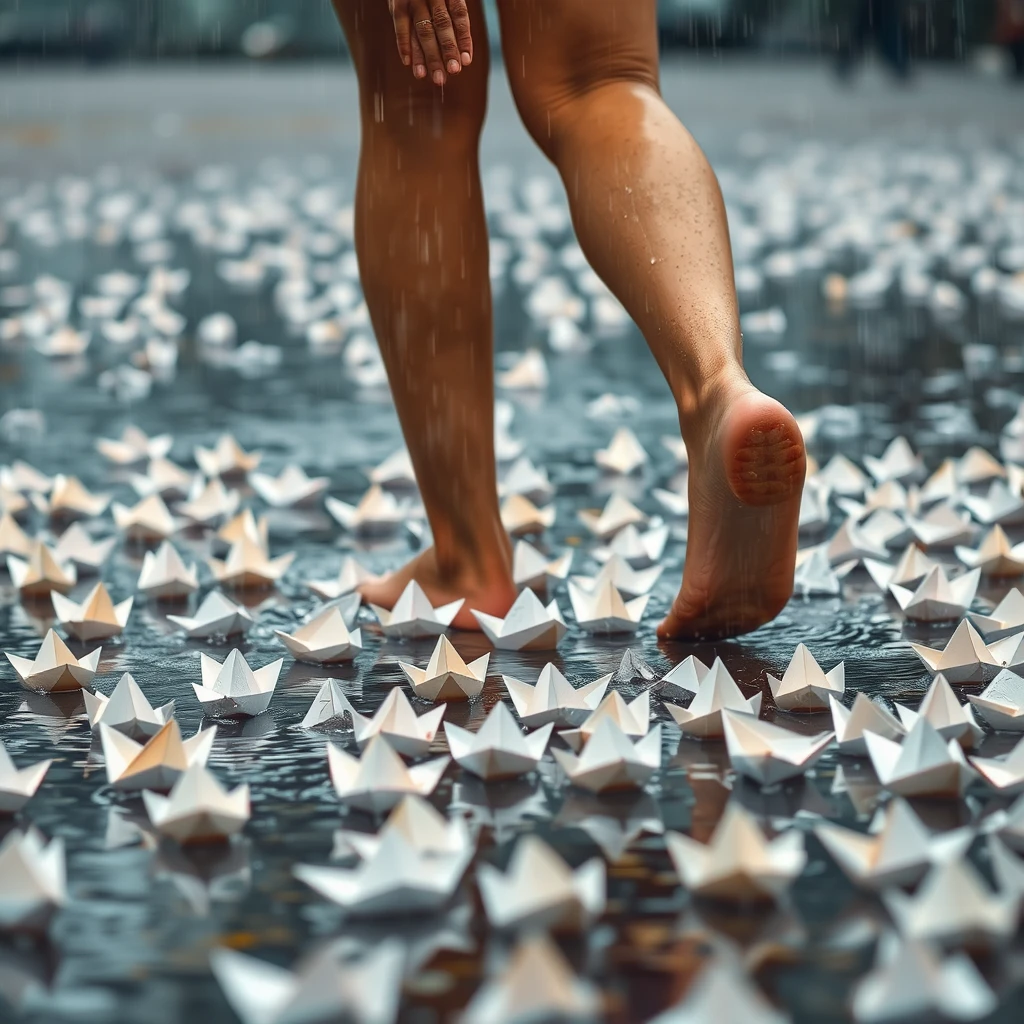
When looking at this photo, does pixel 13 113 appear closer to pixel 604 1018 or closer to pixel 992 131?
pixel 992 131

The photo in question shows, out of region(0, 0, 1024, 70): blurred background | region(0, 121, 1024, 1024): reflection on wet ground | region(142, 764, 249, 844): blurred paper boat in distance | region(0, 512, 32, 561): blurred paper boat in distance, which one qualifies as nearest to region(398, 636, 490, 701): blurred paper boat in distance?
region(0, 121, 1024, 1024): reflection on wet ground

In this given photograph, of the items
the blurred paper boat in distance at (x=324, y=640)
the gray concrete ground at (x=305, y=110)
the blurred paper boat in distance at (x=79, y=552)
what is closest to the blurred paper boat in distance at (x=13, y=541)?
the blurred paper boat in distance at (x=79, y=552)

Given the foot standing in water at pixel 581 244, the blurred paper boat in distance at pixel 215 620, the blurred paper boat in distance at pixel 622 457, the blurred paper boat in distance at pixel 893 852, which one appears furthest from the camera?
the blurred paper boat in distance at pixel 622 457

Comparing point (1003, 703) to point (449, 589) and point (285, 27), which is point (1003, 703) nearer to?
point (449, 589)

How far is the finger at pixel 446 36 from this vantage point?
1626 millimetres

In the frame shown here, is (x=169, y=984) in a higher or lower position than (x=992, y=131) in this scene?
higher

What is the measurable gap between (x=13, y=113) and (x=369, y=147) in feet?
33.8

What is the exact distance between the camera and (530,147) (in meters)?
8.98

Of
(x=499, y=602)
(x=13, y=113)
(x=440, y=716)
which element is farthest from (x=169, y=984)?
(x=13, y=113)

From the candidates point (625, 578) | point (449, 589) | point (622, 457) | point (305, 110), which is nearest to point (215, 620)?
point (449, 589)

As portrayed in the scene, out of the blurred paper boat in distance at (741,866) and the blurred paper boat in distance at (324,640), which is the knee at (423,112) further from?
the blurred paper boat in distance at (741,866)

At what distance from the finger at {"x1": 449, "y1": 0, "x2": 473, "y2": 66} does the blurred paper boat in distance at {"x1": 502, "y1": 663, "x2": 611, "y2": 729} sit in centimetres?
62

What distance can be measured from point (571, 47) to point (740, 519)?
0.53 metres

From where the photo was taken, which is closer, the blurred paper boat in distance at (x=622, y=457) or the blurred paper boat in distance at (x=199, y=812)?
the blurred paper boat in distance at (x=199, y=812)
